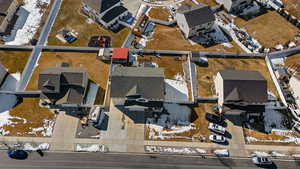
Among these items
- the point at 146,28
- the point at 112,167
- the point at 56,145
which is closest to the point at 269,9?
the point at 146,28

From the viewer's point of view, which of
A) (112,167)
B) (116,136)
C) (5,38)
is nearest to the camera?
(112,167)

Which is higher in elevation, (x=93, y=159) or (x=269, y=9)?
(x=269, y=9)

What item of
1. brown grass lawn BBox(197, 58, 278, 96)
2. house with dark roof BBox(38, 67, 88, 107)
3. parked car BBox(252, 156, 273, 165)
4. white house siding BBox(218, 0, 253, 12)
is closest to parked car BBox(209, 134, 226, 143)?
parked car BBox(252, 156, 273, 165)

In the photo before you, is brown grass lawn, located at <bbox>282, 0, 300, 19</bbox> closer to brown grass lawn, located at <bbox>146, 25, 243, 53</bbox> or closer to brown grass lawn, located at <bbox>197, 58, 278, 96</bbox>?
brown grass lawn, located at <bbox>197, 58, 278, 96</bbox>

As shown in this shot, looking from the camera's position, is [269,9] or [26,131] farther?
[269,9]

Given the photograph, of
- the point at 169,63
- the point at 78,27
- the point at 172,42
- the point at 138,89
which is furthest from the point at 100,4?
the point at 138,89

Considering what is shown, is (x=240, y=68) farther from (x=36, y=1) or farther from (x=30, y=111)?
(x=36, y=1)

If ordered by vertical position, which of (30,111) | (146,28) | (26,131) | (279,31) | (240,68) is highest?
(279,31)

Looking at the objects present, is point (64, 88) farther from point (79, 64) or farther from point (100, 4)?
point (100, 4)
